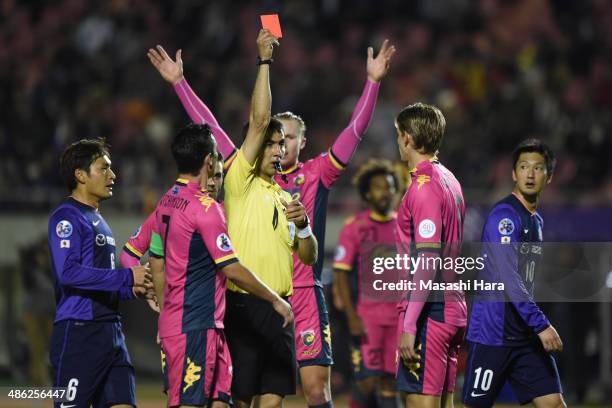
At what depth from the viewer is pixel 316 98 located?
17.1 metres

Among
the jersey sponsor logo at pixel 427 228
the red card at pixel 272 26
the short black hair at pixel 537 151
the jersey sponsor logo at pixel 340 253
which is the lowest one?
the jersey sponsor logo at pixel 427 228

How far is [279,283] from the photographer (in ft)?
23.7

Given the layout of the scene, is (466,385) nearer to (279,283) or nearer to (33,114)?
(279,283)

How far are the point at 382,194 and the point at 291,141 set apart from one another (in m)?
2.46

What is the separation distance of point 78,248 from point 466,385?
2.82 metres

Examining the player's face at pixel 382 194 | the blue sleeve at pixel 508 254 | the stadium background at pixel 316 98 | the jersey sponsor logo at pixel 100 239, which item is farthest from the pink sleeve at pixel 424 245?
the stadium background at pixel 316 98

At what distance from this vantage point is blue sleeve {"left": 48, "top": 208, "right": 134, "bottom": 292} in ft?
22.6

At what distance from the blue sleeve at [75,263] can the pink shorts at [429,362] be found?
1.90m

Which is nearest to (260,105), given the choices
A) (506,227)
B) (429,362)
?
(506,227)

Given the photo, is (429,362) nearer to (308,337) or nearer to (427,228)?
(427,228)

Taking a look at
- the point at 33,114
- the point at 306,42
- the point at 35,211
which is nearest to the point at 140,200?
the point at 35,211

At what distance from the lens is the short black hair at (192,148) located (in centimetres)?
671

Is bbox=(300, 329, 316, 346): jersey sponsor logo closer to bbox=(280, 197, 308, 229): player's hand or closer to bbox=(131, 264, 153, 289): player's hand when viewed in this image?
bbox=(280, 197, 308, 229): player's hand

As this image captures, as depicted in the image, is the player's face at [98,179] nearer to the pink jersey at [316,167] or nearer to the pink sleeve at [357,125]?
the pink jersey at [316,167]
